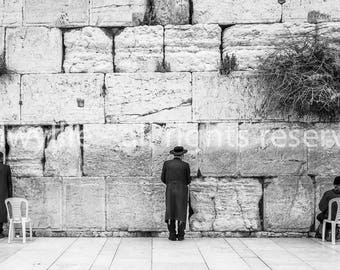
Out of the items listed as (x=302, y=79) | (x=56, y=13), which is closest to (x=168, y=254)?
(x=302, y=79)

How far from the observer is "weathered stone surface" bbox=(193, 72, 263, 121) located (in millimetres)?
8680

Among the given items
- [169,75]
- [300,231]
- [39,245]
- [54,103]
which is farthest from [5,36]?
[300,231]

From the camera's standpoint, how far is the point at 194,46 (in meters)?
8.79

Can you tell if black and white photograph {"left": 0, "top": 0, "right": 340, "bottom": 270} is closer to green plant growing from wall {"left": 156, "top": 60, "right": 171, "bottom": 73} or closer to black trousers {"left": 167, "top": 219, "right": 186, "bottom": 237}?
green plant growing from wall {"left": 156, "top": 60, "right": 171, "bottom": 73}

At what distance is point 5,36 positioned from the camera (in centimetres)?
885

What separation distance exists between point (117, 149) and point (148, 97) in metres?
1.03

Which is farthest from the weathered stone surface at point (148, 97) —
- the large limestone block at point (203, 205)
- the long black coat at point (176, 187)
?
the large limestone block at point (203, 205)

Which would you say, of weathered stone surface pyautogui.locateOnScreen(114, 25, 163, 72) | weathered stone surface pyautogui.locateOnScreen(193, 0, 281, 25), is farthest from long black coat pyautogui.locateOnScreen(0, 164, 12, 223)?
weathered stone surface pyautogui.locateOnScreen(193, 0, 281, 25)

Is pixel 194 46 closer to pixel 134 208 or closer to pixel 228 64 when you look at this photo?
pixel 228 64

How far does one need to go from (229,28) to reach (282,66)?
1147 millimetres

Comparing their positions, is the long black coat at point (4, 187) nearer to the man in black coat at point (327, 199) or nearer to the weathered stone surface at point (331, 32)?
the man in black coat at point (327, 199)

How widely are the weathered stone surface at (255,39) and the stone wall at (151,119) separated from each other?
0.02 meters

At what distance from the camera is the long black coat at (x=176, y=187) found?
8078 millimetres

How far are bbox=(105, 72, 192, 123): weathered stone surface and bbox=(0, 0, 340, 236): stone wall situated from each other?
2 cm
